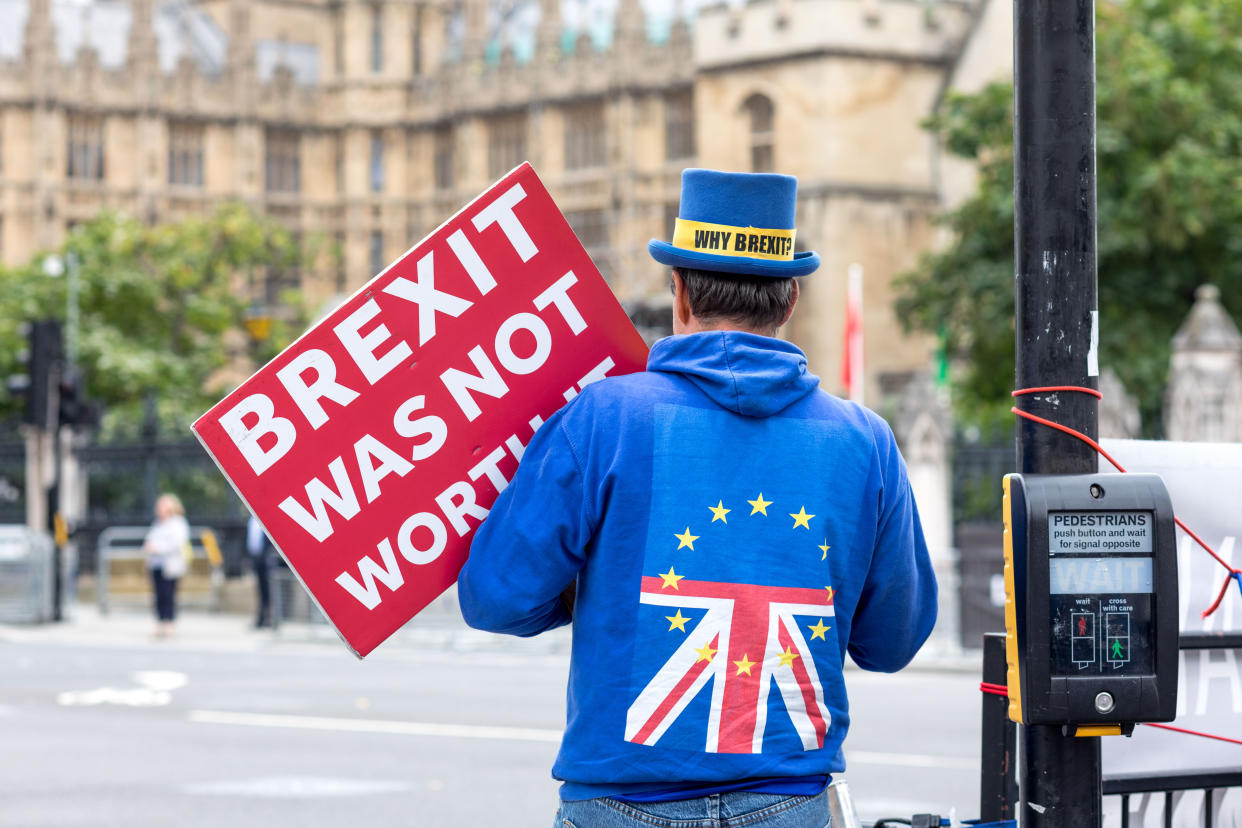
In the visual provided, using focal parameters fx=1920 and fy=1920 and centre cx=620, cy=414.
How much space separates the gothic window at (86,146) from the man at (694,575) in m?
70.3

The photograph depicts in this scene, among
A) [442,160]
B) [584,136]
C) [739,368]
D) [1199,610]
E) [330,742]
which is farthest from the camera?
[442,160]

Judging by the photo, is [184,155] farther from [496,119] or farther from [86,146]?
[496,119]

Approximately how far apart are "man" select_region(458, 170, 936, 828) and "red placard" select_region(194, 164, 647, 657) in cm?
29

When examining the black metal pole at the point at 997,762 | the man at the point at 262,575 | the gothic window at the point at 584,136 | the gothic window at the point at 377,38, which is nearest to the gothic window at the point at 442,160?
the gothic window at the point at 377,38

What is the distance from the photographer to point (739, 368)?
299 cm

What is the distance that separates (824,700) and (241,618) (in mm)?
23872

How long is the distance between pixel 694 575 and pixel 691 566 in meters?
0.01

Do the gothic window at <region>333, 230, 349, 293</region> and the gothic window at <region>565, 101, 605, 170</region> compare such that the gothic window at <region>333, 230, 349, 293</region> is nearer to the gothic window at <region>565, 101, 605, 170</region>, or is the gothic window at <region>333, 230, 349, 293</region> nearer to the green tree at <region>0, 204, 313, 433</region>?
the green tree at <region>0, 204, 313, 433</region>

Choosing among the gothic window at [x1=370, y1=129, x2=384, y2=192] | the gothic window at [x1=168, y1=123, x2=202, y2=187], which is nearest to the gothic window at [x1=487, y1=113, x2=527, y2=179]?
the gothic window at [x1=370, y1=129, x2=384, y2=192]

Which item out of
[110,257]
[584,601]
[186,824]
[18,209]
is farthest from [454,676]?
[18,209]

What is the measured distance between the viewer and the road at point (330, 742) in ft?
29.1

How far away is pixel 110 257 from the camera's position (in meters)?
55.9

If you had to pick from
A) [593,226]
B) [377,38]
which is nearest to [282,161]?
[377,38]

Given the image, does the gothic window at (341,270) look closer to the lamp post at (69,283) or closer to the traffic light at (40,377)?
the lamp post at (69,283)
